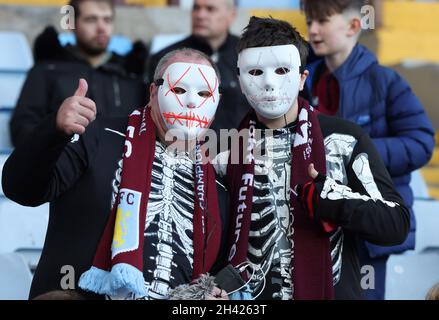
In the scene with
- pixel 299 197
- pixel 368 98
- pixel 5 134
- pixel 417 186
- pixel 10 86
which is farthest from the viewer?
pixel 10 86

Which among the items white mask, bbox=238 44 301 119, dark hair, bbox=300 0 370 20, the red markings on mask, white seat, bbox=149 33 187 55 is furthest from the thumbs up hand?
white seat, bbox=149 33 187 55

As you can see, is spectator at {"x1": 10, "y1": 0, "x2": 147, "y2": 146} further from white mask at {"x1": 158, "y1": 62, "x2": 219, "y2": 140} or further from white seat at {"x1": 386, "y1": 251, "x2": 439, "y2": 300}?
white mask at {"x1": 158, "y1": 62, "x2": 219, "y2": 140}

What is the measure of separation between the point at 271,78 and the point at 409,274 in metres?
1.82

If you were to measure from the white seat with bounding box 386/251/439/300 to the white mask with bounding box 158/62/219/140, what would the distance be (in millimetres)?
1765

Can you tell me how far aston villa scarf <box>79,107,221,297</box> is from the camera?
3623 mm

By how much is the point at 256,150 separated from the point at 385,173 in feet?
1.52

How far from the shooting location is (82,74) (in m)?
Result: 6.31

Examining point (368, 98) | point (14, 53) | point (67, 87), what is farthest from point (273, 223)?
point (14, 53)

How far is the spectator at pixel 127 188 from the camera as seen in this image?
11.9 ft

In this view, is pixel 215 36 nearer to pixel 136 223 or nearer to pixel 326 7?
pixel 326 7

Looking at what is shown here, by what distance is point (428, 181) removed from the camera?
7.48 metres

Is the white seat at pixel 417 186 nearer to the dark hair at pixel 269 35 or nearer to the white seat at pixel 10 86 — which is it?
the dark hair at pixel 269 35
